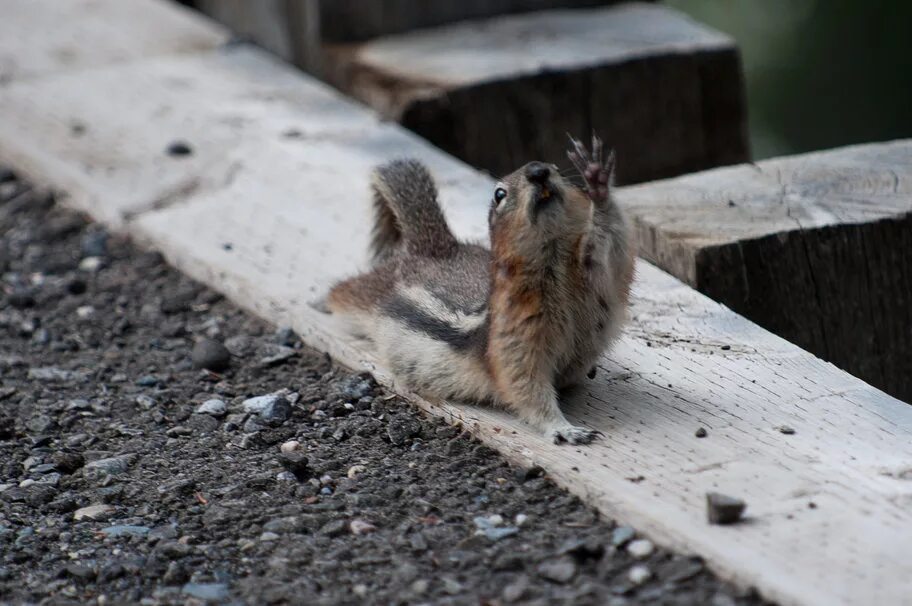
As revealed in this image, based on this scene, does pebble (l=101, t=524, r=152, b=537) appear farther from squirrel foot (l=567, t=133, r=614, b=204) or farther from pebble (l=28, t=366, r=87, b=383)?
squirrel foot (l=567, t=133, r=614, b=204)

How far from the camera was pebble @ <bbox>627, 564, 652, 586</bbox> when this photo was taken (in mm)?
2516

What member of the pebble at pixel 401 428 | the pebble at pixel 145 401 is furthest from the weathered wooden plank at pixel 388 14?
the pebble at pixel 401 428

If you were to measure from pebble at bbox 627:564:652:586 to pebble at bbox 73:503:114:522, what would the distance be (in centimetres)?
121

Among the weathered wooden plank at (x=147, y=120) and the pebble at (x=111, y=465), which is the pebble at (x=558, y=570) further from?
the weathered wooden plank at (x=147, y=120)

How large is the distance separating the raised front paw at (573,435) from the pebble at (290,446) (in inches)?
25.7

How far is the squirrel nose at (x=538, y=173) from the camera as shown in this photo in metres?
3.01

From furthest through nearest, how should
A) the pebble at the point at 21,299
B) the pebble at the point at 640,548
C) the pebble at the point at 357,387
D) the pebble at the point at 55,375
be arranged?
the pebble at the point at 21,299
the pebble at the point at 55,375
the pebble at the point at 357,387
the pebble at the point at 640,548

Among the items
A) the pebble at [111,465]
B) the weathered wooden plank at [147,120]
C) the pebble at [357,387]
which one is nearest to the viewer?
the pebble at [111,465]

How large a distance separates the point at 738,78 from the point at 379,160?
61.8 inches

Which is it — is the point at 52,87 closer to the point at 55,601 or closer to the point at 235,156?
the point at 235,156

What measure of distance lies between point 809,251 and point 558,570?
5.36 feet

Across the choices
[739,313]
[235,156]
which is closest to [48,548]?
[739,313]

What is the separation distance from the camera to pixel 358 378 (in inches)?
142

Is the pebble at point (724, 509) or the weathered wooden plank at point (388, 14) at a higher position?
the weathered wooden plank at point (388, 14)
